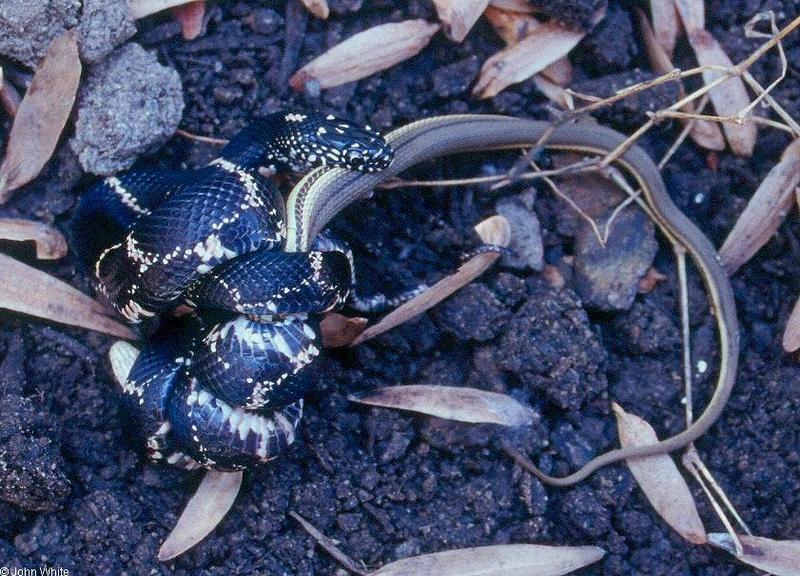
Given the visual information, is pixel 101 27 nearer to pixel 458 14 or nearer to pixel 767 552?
pixel 458 14

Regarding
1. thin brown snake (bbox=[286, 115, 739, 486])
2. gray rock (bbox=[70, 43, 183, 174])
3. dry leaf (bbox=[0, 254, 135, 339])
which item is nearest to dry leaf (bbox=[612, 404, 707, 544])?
thin brown snake (bbox=[286, 115, 739, 486])

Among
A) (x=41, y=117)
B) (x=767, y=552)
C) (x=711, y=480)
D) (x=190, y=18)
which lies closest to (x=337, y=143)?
(x=190, y=18)

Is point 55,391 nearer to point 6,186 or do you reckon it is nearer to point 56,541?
Result: point 56,541

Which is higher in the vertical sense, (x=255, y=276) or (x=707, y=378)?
(x=255, y=276)

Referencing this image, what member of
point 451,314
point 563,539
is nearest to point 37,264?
point 451,314

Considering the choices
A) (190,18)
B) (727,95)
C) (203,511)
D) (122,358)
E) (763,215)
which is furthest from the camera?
(727,95)
